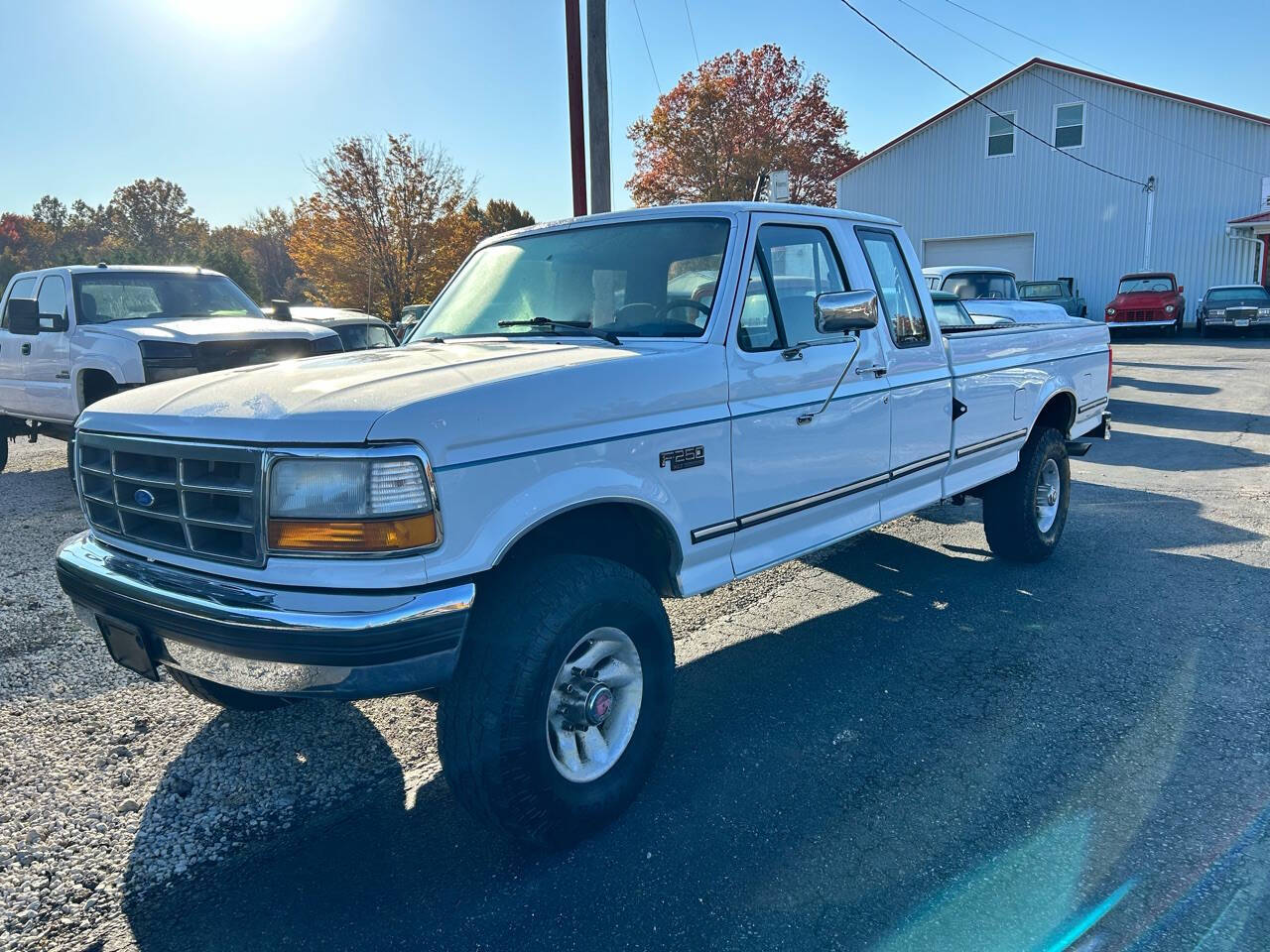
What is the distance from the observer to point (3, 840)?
289 cm

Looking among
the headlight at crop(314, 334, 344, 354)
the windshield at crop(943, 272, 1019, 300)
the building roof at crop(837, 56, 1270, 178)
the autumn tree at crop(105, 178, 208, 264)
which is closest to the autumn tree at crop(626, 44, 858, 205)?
the building roof at crop(837, 56, 1270, 178)

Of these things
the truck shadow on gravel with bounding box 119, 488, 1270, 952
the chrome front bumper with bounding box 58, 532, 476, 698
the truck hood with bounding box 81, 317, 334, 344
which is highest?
the truck hood with bounding box 81, 317, 334, 344

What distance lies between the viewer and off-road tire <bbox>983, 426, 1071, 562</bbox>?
548cm

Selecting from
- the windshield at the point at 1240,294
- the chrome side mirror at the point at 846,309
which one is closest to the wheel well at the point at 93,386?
the chrome side mirror at the point at 846,309

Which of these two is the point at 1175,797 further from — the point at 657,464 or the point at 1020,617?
the point at 657,464

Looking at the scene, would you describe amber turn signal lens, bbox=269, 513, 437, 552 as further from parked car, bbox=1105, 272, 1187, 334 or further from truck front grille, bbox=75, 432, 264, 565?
parked car, bbox=1105, 272, 1187, 334

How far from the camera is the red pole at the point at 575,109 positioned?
35.1ft

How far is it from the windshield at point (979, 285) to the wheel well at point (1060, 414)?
7655 mm

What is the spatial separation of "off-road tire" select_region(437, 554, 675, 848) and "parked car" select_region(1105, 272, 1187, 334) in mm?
25402

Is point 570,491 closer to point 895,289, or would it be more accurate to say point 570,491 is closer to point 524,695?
point 524,695

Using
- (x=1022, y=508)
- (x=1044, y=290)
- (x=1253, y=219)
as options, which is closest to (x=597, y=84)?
(x=1022, y=508)

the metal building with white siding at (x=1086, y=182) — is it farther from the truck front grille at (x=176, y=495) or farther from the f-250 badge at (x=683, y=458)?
the truck front grille at (x=176, y=495)

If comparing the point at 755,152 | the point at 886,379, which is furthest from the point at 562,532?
the point at 755,152

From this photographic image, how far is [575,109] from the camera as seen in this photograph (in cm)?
1076
